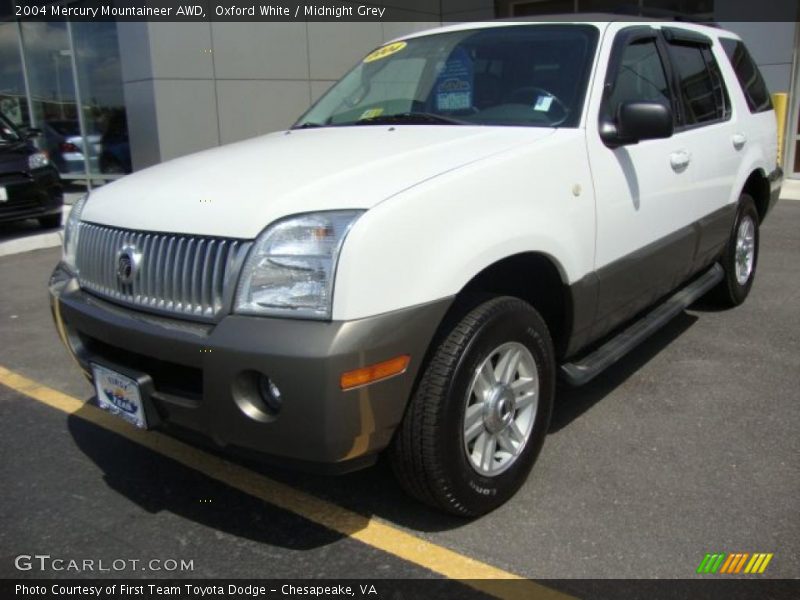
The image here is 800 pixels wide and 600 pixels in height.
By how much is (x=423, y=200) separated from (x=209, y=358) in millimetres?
829

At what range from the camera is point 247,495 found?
3.00 meters

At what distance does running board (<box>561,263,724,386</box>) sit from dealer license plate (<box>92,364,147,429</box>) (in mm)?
1698

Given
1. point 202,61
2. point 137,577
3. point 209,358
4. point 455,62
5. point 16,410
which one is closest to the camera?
point 209,358

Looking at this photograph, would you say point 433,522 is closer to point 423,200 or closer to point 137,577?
point 137,577

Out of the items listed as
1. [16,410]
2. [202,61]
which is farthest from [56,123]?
[16,410]

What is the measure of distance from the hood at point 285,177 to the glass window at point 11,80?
11.7 metres

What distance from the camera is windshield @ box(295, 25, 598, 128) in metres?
3.25

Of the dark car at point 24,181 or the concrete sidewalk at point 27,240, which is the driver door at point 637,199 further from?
the dark car at point 24,181

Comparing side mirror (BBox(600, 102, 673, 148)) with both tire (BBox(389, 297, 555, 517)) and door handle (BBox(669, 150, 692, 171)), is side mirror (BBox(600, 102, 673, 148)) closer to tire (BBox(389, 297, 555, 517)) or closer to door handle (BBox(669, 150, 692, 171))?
door handle (BBox(669, 150, 692, 171))

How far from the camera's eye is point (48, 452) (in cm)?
343

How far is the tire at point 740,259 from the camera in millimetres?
4926

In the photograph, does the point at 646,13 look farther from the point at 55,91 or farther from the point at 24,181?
the point at 55,91

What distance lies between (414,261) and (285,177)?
1.92ft

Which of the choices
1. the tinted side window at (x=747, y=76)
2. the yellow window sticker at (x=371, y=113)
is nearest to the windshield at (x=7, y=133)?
the yellow window sticker at (x=371, y=113)
